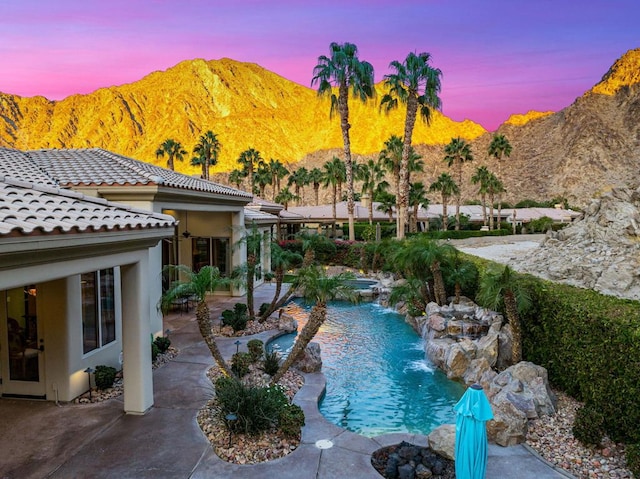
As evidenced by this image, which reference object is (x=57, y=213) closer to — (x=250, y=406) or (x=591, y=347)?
→ (x=250, y=406)

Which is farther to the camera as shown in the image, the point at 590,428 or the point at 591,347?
the point at 591,347

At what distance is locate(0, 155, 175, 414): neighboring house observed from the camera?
19.7 ft

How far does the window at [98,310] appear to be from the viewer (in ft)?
30.7

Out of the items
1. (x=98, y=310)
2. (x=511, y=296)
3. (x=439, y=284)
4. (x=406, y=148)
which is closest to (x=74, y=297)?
(x=98, y=310)

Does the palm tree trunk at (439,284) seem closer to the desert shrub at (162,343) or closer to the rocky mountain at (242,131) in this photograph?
the desert shrub at (162,343)

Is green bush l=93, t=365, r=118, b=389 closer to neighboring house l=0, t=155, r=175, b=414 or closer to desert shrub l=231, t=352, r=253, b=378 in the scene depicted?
neighboring house l=0, t=155, r=175, b=414

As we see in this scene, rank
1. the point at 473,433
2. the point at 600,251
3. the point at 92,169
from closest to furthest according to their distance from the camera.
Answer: the point at 473,433 < the point at 600,251 < the point at 92,169

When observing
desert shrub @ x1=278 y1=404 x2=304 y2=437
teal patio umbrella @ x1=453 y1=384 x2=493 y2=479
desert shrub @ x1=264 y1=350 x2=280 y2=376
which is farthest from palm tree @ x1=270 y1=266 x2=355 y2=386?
teal patio umbrella @ x1=453 y1=384 x2=493 y2=479

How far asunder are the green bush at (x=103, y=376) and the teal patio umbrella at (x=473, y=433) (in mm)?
6963

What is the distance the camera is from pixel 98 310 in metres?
9.79

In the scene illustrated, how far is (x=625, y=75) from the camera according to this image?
13238 centimetres

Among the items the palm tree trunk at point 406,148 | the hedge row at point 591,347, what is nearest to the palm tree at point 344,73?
the palm tree trunk at point 406,148

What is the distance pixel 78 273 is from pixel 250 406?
3.38 metres

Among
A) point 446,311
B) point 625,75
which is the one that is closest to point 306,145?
point 625,75
